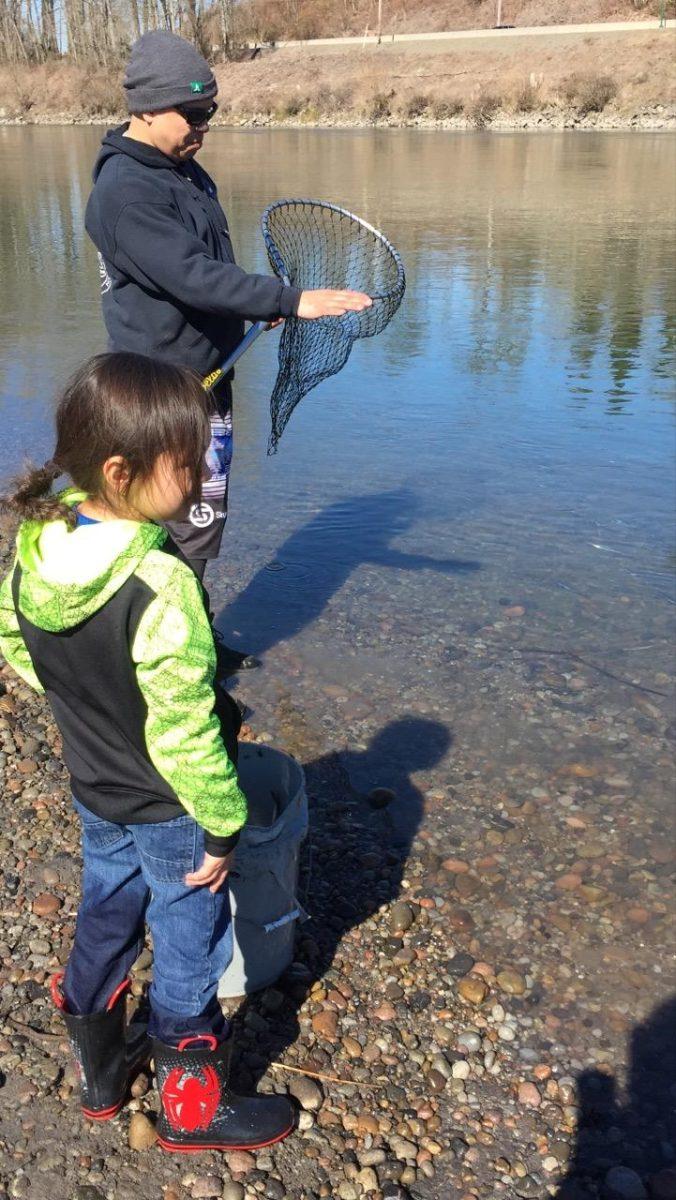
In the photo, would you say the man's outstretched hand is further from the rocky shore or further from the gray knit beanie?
the rocky shore

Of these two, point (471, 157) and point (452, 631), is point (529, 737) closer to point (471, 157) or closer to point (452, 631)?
point (452, 631)

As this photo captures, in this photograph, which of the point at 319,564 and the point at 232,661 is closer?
the point at 232,661

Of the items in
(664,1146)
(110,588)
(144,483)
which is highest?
(144,483)

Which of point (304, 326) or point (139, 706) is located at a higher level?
point (304, 326)

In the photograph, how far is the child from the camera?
2012 mm

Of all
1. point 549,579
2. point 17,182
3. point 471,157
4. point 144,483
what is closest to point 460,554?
point 549,579

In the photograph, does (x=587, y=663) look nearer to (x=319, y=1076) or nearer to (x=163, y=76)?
(x=319, y=1076)

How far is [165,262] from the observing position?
342cm

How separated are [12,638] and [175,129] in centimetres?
→ 201

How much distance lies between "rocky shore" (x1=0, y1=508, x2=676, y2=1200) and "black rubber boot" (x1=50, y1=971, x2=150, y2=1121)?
59 mm

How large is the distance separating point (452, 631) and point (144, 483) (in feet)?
10.1

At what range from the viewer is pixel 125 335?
12.3ft

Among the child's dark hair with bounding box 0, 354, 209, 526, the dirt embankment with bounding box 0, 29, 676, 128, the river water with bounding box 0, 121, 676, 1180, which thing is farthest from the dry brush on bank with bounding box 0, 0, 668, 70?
the child's dark hair with bounding box 0, 354, 209, 526

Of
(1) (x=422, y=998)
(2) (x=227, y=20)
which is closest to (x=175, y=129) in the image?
(1) (x=422, y=998)
